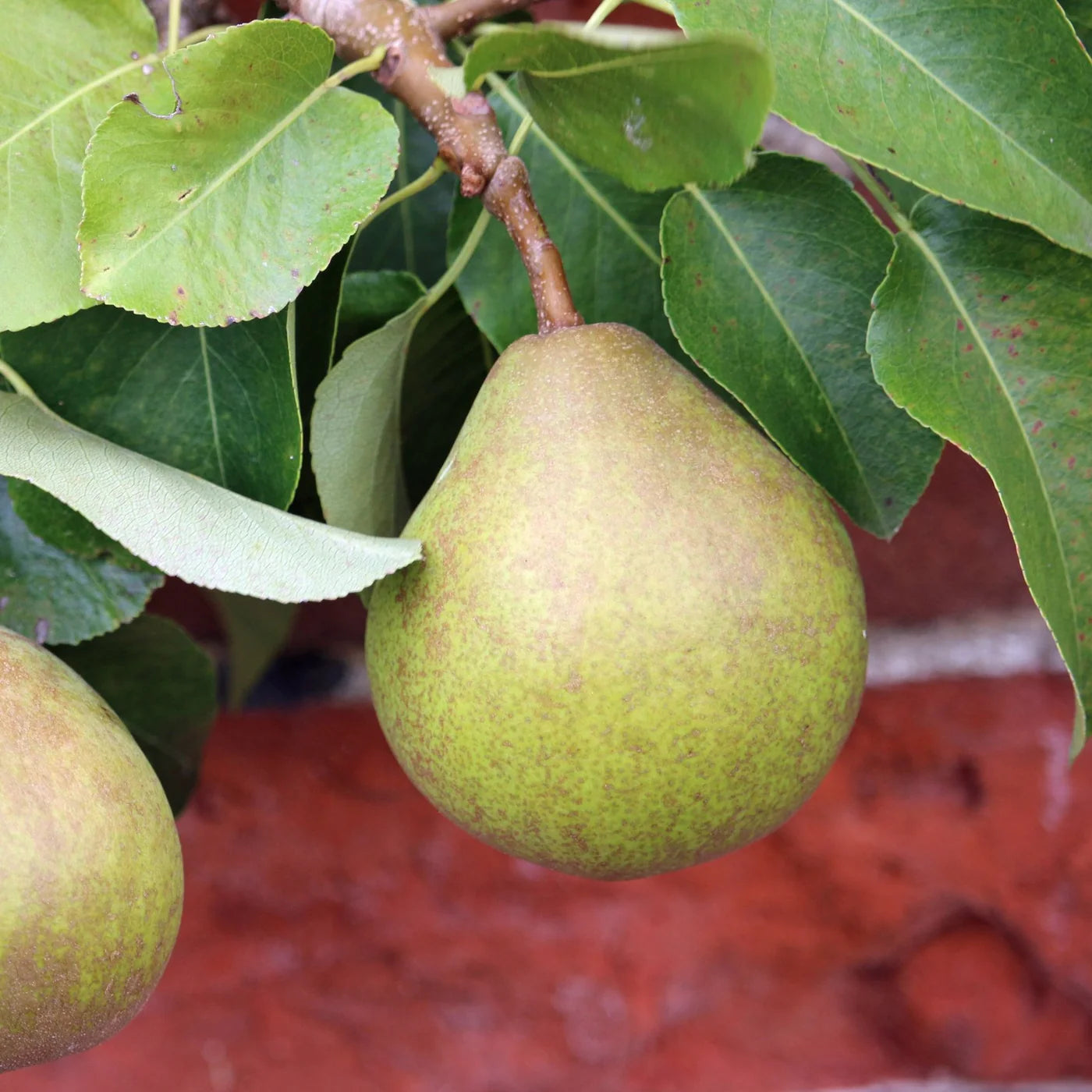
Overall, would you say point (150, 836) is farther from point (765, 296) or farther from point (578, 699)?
point (765, 296)

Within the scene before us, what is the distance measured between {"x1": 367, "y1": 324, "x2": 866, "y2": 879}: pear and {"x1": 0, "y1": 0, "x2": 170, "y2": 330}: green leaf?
158mm

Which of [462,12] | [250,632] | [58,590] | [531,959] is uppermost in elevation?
[462,12]

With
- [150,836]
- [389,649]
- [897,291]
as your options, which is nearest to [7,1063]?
[150,836]

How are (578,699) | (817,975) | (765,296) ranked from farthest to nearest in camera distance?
(817,975), (765,296), (578,699)

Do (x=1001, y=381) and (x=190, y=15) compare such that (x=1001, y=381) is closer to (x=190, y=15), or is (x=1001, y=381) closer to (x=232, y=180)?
(x=232, y=180)

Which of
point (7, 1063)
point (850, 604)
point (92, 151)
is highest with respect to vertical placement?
point (92, 151)

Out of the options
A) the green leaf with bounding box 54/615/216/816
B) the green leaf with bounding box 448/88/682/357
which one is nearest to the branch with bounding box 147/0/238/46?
the green leaf with bounding box 448/88/682/357

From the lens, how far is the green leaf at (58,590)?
1.75 feet

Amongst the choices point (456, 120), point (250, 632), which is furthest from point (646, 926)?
point (456, 120)

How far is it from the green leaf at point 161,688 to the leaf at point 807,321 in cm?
29

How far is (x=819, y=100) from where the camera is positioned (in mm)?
437

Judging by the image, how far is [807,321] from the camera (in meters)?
0.52

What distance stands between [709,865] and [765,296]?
0.42 metres

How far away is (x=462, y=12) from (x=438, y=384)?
0.53ft
